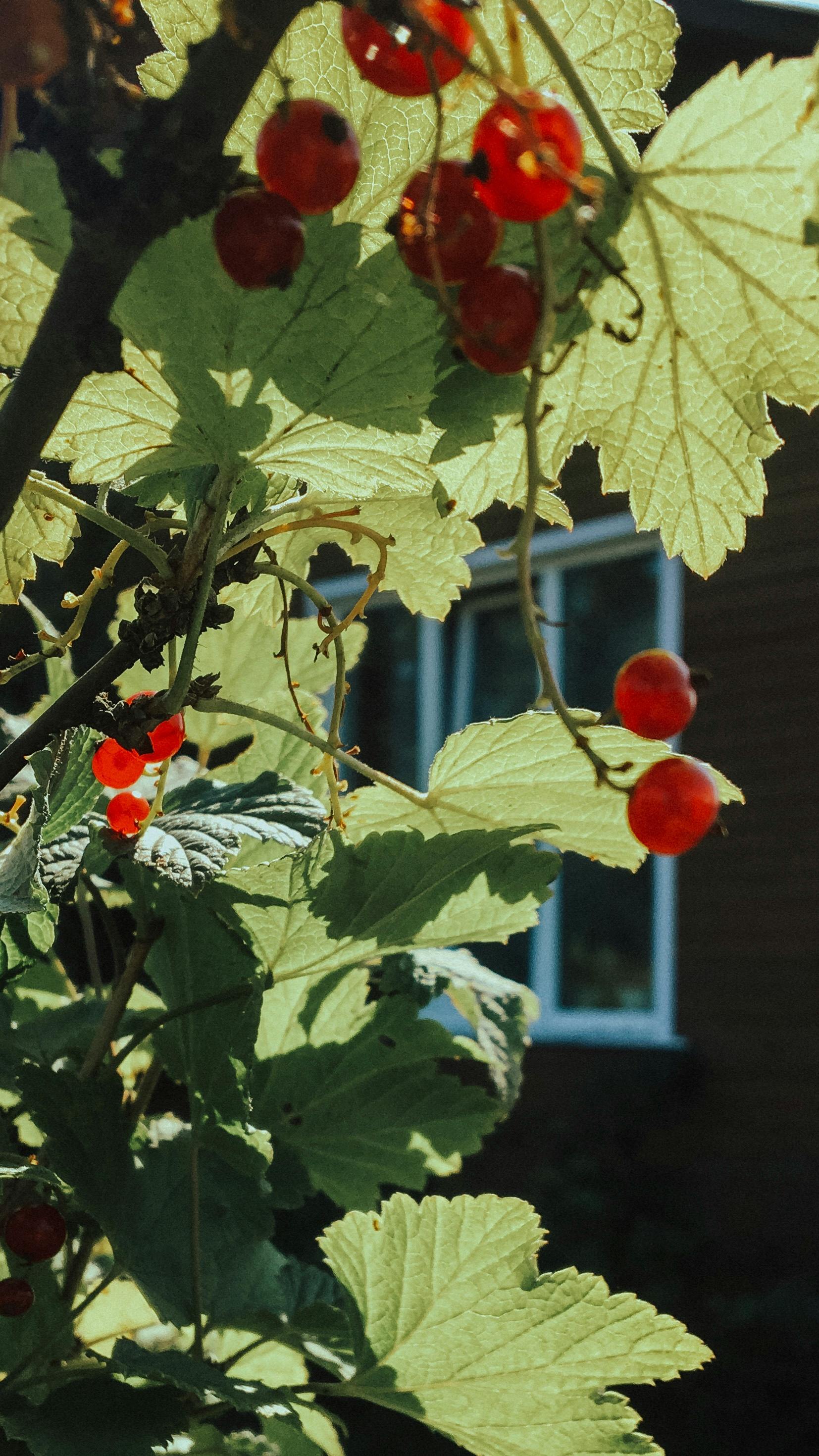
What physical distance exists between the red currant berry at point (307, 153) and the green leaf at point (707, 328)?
0.12 m

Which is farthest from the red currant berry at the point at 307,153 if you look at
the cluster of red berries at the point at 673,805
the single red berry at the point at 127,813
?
the single red berry at the point at 127,813

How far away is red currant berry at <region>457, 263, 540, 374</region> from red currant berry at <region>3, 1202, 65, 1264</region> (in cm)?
45

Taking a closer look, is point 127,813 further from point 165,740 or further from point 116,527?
point 116,527

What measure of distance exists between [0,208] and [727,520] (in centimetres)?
30

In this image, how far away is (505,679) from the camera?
640 cm

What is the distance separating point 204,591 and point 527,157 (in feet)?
0.74

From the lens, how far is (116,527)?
566mm

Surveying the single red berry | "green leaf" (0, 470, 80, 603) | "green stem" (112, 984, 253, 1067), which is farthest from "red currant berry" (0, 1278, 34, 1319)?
"green leaf" (0, 470, 80, 603)

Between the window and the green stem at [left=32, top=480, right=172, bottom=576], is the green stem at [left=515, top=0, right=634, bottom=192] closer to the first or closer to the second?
the green stem at [left=32, top=480, right=172, bottom=576]

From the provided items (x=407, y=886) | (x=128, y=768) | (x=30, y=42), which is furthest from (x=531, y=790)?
(x=30, y=42)

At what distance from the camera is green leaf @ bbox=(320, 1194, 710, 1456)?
2.13 ft

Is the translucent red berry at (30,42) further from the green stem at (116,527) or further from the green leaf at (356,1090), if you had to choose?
the green leaf at (356,1090)

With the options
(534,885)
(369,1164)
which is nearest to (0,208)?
(534,885)

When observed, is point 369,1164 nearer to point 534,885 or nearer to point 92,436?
point 534,885
